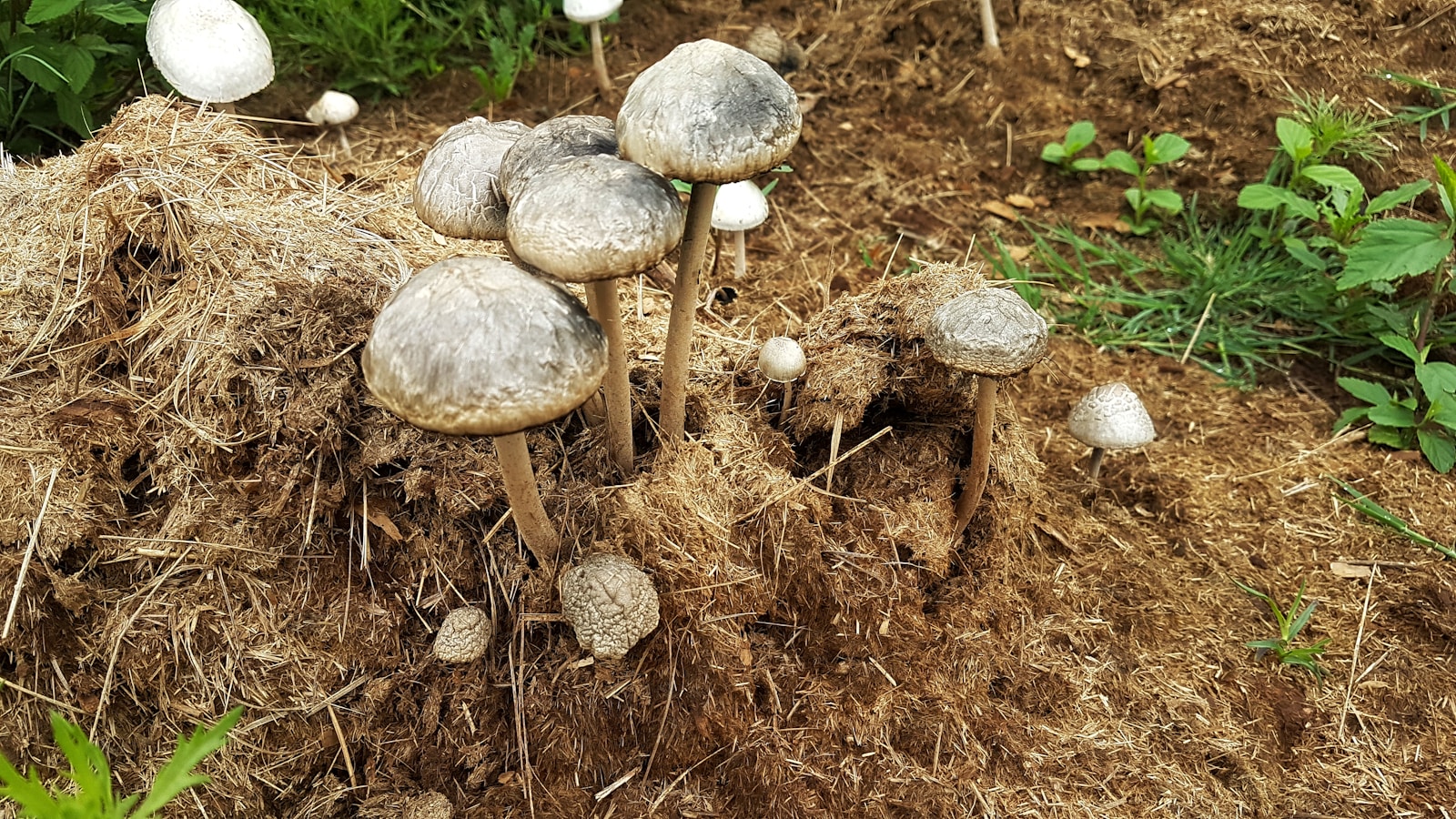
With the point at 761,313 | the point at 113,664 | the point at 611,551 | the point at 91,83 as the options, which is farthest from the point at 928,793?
the point at 91,83

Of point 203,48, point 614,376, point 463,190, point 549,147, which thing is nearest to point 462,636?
point 614,376

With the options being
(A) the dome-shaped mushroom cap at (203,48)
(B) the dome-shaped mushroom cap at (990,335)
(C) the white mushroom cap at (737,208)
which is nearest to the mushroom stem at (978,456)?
(B) the dome-shaped mushroom cap at (990,335)

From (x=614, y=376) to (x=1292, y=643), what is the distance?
8.99 feet

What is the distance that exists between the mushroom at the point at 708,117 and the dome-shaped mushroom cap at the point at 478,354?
0.48 meters

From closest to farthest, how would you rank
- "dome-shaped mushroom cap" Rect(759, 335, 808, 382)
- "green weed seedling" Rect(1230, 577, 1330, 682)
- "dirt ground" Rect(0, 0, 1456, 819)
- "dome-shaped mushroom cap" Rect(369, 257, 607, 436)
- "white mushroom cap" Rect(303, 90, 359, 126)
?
"dome-shaped mushroom cap" Rect(369, 257, 607, 436) → "dirt ground" Rect(0, 0, 1456, 819) → "dome-shaped mushroom cap" Rect(759, 335, 808, 382) → "green weed seedling" Rect(1230, 577, 1330, 682) → "white mushroom cap" Rect(303, 90, 359, 126)

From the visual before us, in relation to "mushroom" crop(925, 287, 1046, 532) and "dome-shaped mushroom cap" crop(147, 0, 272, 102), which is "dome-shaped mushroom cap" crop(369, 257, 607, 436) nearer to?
"mushroom" crop(925, 287, 1046, 532)

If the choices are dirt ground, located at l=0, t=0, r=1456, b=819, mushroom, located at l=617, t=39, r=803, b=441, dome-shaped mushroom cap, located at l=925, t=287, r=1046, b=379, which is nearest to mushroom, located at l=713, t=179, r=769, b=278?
dirt ground, located at l=0, t=0, r=1456, b=819

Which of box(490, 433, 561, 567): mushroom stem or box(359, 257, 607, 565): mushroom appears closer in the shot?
box(359, 257, 607, 565): mushroom

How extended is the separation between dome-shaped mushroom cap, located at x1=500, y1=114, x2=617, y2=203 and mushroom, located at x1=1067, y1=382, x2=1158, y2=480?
2265 millimetres

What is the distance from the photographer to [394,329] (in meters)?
2.18

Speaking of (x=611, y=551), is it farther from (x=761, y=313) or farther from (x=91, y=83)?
(x=91, y=83)

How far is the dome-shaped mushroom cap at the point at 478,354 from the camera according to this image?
2.11 m

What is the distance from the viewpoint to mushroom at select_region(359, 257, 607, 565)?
211 cm

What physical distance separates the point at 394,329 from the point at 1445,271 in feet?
15.0
